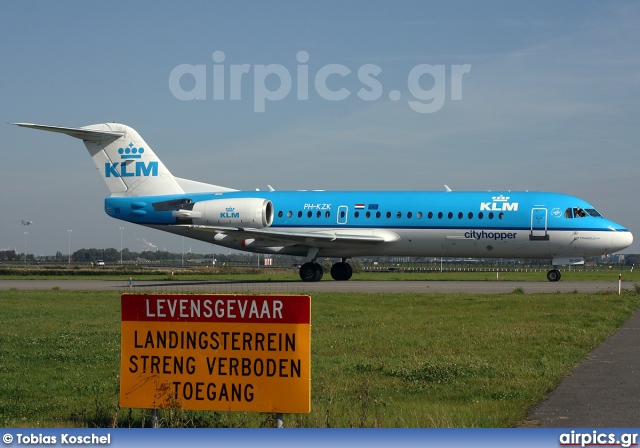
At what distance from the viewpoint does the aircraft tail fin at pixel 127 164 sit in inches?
1438

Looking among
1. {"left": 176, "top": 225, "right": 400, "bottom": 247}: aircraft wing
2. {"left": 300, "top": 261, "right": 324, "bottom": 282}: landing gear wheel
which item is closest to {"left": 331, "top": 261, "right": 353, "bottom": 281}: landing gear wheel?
{"left": 300, "top": 261, "right": 324, "bottom": 282}: landing gear wheel

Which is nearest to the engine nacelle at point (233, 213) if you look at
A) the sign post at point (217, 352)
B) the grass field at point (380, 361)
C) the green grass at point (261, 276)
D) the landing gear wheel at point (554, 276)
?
the green grass at point (261, 276)

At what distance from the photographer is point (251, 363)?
6.75 metres

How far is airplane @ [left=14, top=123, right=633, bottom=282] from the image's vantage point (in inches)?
1281

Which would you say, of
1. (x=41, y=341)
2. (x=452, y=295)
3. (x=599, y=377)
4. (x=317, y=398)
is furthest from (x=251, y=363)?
(x=452, y=295)

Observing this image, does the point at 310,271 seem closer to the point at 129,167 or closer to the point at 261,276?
the point at 129,167

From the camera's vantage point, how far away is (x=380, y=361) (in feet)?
38.9

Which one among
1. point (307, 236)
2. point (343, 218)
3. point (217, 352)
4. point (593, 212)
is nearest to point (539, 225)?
point (593, 212)

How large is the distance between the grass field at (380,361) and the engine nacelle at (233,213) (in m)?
12.8

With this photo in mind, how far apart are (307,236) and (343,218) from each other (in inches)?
86.3

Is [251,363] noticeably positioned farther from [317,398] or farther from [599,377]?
[599,377]

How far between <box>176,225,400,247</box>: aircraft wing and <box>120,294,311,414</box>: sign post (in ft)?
84.8

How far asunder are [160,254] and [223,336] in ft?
586

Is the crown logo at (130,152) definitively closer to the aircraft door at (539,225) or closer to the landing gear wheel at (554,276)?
the aircraft door at (539,225)
